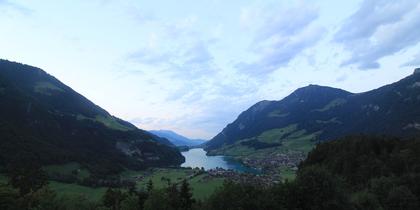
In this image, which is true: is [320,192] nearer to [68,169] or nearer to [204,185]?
[204,185]

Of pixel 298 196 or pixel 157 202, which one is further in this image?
pixel 298 196

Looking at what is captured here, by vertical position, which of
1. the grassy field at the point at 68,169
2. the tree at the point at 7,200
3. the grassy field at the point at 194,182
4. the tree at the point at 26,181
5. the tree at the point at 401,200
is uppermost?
the grassy field at the point at 68,169

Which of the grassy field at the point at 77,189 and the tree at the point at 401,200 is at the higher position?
the grassy field at the point at 77,189

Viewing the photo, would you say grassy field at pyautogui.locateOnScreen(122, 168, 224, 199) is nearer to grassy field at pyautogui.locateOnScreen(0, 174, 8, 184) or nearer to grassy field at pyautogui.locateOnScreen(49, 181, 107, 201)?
grassy field at pyautogui.locateOnScreen(49, 181, 107, 201)

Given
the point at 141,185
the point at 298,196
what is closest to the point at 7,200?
the point at 298,196

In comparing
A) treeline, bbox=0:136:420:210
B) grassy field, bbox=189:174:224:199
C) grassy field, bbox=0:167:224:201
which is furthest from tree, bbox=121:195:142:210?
grassy field, bbox=189:174:224:199

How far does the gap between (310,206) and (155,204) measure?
22.7 m

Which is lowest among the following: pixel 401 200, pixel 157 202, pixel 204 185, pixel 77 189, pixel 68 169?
pixel 401 200

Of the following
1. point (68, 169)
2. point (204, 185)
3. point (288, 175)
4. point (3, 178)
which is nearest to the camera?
point (3, 178)

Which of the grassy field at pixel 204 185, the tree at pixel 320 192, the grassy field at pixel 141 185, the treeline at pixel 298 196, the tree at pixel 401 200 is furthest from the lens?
the grassy field at pixel 204 185

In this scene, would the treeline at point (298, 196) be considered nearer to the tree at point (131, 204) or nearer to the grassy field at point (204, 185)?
the tree at point (131, 204)

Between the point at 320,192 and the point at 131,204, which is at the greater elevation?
the point at 131,204

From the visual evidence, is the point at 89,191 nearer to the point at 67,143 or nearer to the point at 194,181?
the point at 194,181

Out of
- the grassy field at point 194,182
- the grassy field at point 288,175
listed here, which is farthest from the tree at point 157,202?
the grassy field at point 288,175
